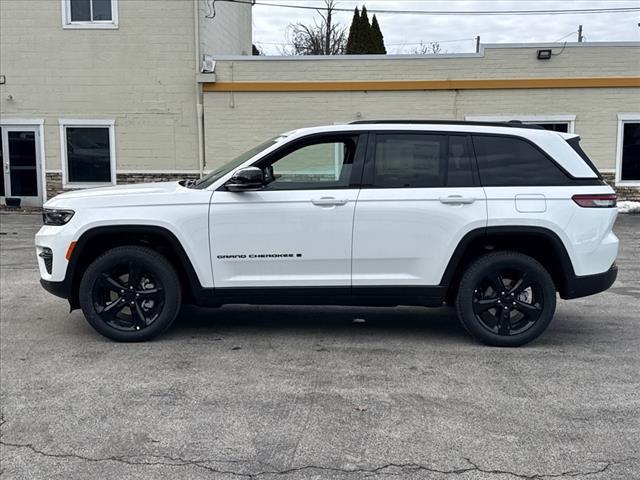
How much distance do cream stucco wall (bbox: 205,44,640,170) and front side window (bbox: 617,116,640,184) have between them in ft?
0.72

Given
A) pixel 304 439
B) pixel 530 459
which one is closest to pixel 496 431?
pixel 530 459

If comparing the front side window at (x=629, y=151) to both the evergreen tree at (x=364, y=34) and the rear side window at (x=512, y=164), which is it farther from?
the evergreen tree at (x=364, y=34)

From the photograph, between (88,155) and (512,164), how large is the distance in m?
13.5

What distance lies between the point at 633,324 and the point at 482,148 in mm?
2443

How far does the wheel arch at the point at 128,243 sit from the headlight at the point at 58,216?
22 centimetres

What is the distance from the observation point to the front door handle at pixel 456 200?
5574 mm

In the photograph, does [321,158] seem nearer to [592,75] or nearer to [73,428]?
[73,428]

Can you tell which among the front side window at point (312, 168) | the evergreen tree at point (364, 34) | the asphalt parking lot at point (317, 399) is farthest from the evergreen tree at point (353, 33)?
the front side window at point (312, 168)

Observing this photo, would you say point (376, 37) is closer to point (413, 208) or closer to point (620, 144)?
point (620, 144)

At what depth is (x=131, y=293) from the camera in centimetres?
575

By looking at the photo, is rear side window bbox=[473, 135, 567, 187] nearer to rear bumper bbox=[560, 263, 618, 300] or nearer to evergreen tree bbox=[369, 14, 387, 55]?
rear bumper bbox=[560, 263, 618, 300]

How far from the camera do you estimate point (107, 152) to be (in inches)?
659

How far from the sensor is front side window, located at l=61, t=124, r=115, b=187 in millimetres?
16672

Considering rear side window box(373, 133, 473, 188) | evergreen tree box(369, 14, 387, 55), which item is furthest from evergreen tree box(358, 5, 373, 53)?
rear side window box(373, 133, 473, 188)
